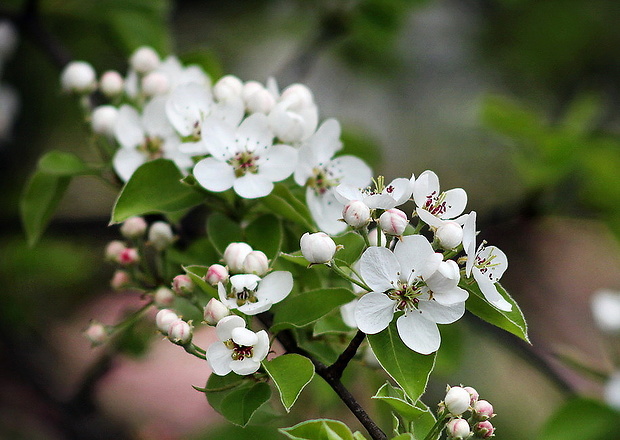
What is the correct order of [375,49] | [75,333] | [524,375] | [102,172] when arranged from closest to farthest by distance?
[102,172] → [375,49] → [75,333] → [524,375]

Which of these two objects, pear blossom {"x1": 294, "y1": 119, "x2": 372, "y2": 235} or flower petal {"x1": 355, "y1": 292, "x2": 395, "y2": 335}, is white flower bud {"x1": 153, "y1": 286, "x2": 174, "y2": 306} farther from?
flower petal {"x1": 355, "y1": 292, "x2": 395, "y2": 335}

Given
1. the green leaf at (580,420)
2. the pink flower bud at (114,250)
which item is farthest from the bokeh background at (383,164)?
the pink flower bud at (114,250)

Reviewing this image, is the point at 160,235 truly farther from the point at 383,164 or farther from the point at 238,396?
the point at 383,164

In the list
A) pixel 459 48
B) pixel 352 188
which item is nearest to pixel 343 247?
pixel 352 188

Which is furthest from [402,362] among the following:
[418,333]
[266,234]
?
[266,234]

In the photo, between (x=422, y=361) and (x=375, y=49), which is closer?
(x=422, y=361)

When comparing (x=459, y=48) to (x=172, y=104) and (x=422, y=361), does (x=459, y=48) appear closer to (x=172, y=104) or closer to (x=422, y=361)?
(x=172, y=104)

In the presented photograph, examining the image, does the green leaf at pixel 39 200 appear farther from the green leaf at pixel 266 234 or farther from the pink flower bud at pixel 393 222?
the pink flower bud at pixel 393 222
